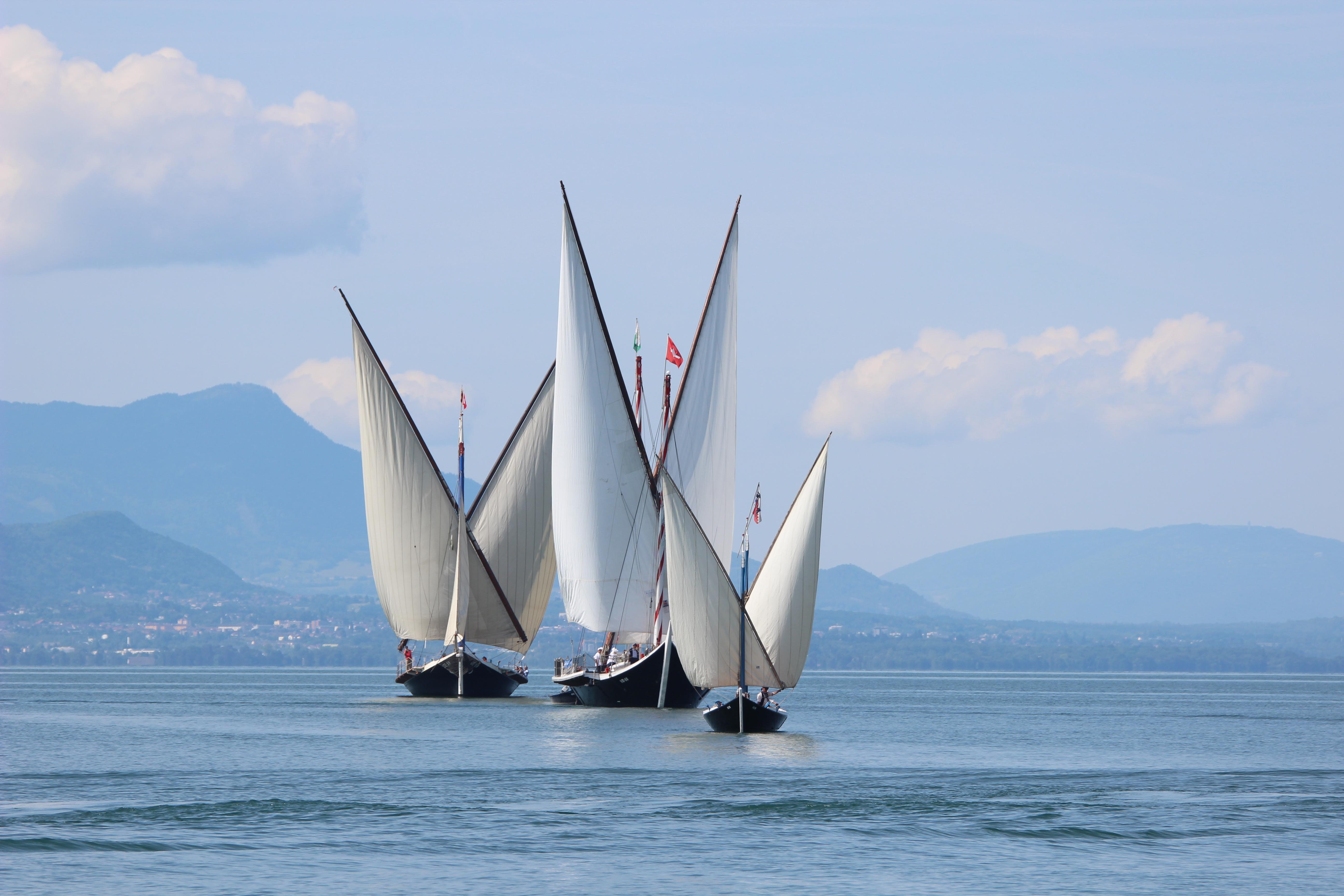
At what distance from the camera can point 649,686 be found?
273ft

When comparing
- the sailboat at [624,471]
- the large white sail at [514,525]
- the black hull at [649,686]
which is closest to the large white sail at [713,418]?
the sailboat at [624,471]

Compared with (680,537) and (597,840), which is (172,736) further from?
(597,840)

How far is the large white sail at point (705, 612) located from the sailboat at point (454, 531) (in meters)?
26.3

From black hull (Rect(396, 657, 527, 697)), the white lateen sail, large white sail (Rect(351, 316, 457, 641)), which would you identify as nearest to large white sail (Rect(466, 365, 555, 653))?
the white lateen sail

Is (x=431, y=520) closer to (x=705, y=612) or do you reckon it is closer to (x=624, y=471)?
(x=624, y=471)

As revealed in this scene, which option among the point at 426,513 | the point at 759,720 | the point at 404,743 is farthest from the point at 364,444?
the point at 759,720

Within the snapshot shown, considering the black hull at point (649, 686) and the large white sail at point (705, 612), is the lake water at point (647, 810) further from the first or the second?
the large white sail at point (705, 612)

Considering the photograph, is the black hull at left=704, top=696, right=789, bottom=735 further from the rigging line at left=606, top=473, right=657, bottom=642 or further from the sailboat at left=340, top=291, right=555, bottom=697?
the sailboat at left=340, top=291, right=555, bottom=697

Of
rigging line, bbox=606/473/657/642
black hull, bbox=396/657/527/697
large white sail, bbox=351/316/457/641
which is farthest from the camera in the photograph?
black hull, bbox=396/657/527/697

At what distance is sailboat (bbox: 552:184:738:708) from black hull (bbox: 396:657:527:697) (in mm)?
19372

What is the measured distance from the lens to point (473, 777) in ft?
194

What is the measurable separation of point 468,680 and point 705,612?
4035cm

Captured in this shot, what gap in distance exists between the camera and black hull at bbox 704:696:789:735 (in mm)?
69500

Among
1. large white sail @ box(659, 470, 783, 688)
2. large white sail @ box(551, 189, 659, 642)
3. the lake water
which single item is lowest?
the lake water
